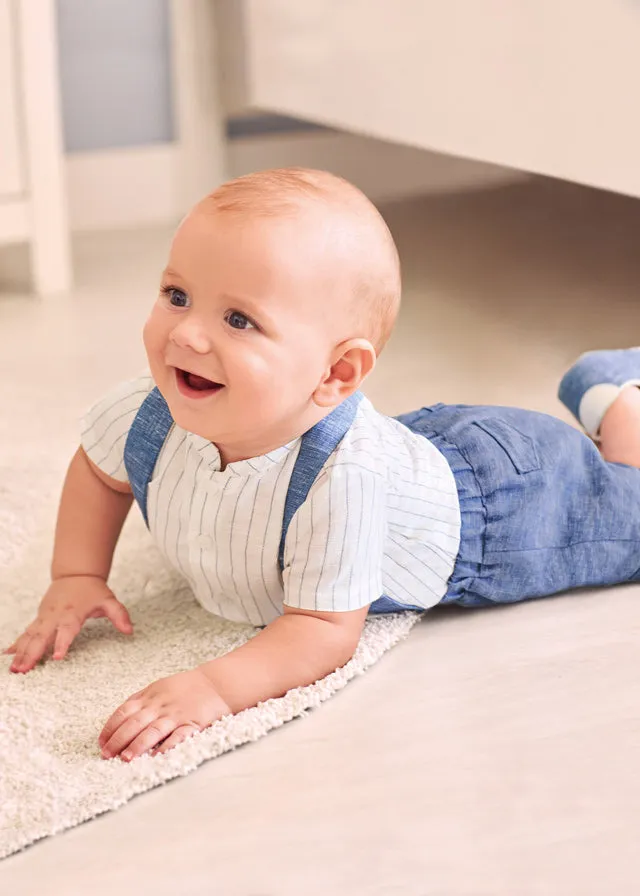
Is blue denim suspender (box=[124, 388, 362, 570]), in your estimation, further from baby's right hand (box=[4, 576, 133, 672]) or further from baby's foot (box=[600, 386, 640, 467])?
baby's foot (box=[600, 386, 640, 467])

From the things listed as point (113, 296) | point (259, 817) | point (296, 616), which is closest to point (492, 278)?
point (113, 296)

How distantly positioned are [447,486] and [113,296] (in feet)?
3.18

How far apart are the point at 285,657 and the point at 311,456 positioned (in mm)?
123

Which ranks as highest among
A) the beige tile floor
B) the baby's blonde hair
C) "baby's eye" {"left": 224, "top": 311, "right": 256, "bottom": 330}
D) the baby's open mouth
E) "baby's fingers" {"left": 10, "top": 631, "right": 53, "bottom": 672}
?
the baby's blonde hair

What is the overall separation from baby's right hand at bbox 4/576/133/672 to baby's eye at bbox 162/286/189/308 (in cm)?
22

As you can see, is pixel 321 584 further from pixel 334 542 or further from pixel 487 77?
pixel 487 77

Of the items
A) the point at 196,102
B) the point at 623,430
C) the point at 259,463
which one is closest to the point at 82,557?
the point at 259,463

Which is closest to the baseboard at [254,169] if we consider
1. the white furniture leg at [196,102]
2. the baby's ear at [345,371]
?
the white furniture leg at [196,102]

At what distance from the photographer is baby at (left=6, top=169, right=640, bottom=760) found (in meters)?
0.69

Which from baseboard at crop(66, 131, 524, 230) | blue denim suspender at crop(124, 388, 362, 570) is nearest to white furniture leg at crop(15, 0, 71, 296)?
baseboard at crop(66, 131, 524, 230)

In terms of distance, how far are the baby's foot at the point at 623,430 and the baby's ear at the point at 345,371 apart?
0.30 metres

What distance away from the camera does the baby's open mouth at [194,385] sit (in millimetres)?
711

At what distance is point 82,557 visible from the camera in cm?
83

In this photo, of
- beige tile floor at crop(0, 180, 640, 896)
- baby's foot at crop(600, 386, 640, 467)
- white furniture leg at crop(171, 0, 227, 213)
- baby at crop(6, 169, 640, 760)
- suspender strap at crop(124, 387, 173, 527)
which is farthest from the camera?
white furniture leg at crop(171, 0, 227, 213)
